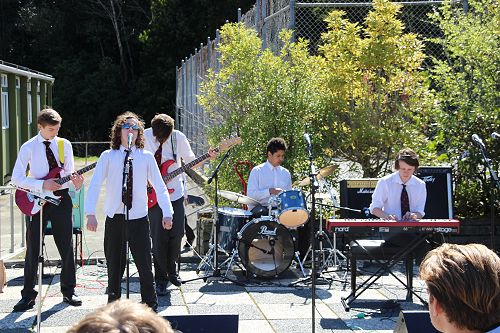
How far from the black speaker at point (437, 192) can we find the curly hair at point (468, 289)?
7429 millimetres

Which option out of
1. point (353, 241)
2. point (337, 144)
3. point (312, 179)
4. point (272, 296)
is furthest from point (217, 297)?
point (337, 144)

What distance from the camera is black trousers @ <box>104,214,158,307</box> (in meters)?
7.54

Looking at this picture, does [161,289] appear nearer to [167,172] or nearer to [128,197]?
[167,172]

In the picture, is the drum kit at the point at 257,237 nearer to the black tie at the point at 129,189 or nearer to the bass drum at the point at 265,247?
the bass drum at the point at 265,247

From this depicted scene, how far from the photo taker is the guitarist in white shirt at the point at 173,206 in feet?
29.3

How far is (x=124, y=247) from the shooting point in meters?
7.65

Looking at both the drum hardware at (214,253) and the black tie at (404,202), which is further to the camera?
the drum hardware at (214,253)

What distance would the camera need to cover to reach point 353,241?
823 cm

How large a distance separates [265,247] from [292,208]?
35.4 inches

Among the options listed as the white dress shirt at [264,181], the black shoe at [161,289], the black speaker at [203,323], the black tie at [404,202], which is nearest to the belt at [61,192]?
the black shoe at [161,289]

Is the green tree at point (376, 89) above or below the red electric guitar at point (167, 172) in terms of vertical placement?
above

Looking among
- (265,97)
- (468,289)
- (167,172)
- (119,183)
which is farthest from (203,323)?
(265,97)

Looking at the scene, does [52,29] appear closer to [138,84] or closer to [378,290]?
[138,84]

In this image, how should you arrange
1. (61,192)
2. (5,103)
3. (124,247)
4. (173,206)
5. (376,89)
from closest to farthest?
(124,247) < (61,192) < (173,206) < (376,89) < (5,103)
